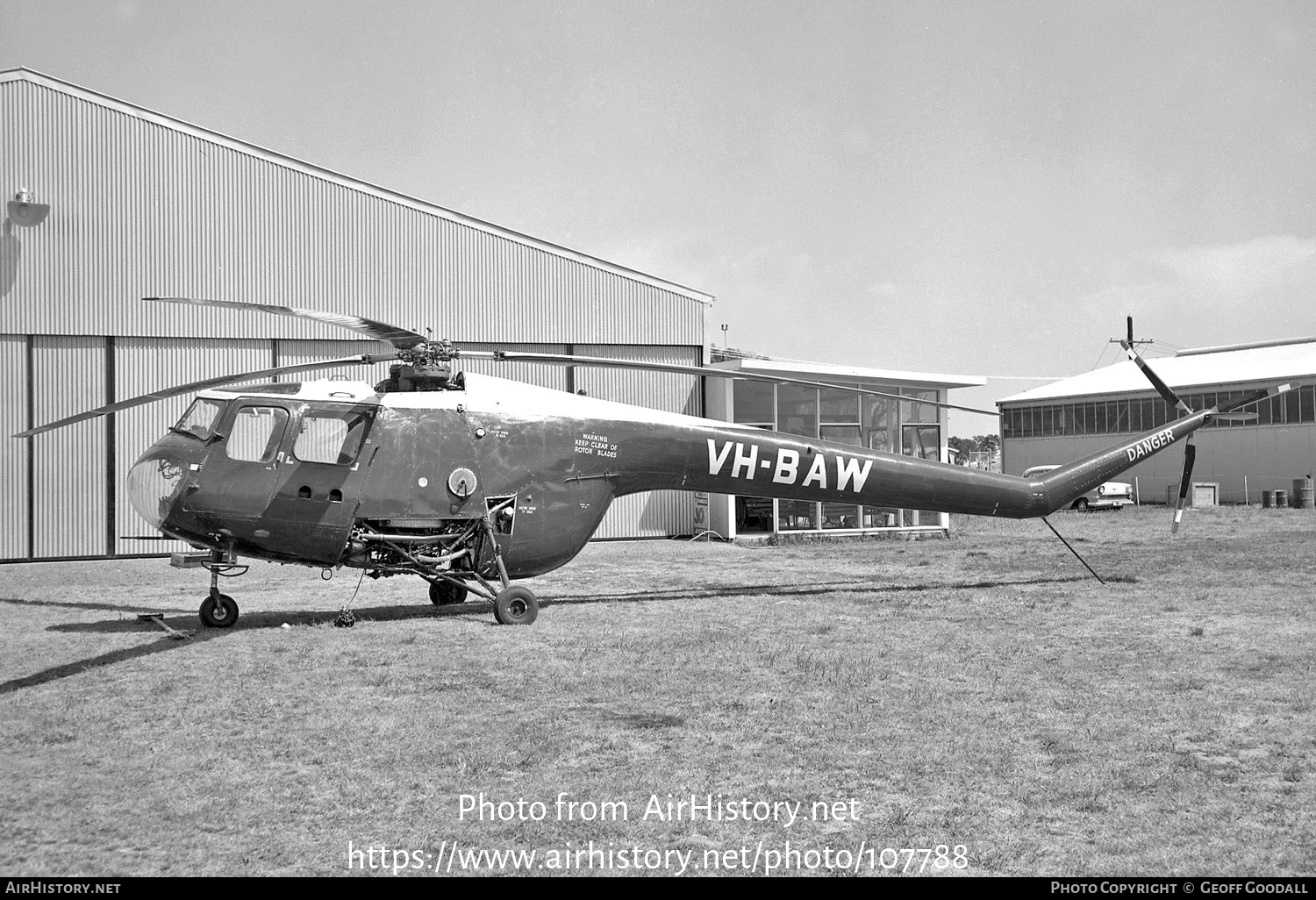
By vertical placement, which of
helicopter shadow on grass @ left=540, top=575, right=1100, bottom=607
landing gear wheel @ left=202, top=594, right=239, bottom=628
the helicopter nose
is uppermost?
the helicopter nose

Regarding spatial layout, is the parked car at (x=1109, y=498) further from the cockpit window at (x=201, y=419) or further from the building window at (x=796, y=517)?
the cockpit window at (x=201, y=419)

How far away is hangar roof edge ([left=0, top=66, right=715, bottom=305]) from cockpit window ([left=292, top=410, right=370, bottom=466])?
13166mm

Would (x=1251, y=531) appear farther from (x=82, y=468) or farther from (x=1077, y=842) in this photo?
(x=82, y=468)

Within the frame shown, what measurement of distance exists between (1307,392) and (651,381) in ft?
112

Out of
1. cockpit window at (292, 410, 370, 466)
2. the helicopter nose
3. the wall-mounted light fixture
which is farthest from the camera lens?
the wall-mounted light fixture

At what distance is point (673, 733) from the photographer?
23.3 feet

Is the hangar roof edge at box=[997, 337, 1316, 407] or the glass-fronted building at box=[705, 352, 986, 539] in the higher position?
the hangar roof edge at box=[997, 337, 1316, 407]

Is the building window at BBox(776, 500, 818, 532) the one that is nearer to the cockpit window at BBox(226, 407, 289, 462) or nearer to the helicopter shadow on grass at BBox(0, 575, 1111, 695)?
the helicopter shadow on grass at BBox(0, 575, 1111, 695)

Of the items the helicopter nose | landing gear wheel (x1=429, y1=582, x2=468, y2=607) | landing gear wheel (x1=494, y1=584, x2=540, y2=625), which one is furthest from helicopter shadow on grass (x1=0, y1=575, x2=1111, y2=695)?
the helicopter nose

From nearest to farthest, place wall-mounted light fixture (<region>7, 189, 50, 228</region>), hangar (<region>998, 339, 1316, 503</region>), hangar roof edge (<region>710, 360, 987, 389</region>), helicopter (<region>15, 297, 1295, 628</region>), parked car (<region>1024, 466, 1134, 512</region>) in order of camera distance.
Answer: helicopter (<region>15, 297, 1295, 628</region>) → wall-mounted light fixture (<region>7, 189, 50, 228</region>) → hangar roof edge (<region>710, 360, 987, 389</region>) → parked car (<region>1024, 466, 1134, 512</region>) → hangar (<region>998, 339, 1316, 503</region>)

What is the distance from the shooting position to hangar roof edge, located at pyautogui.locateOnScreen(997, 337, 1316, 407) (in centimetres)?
4841

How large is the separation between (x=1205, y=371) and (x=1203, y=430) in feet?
13.1

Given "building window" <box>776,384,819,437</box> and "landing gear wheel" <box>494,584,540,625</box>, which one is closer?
"landing gear wheel" <box>494,584,540,625</box>

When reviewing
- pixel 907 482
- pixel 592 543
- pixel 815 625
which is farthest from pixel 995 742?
pixel 592 543
